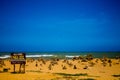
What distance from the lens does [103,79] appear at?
22.2 m

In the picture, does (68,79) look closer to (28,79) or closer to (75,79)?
(75,79)

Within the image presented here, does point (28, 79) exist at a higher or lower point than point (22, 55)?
lower

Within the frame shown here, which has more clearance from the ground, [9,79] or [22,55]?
[22,55]

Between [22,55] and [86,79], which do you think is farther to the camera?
[22,55]

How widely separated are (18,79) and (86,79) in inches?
220

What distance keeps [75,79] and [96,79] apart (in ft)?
6.32

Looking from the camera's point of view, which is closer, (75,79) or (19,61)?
(75,79)

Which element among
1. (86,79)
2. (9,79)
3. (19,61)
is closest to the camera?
(9,79)

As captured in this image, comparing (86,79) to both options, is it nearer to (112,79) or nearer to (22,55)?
(112,79)

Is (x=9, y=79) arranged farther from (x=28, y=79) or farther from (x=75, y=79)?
(x=75, y=79)

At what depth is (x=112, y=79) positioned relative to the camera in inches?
875

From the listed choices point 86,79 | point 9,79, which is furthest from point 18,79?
point 86,79

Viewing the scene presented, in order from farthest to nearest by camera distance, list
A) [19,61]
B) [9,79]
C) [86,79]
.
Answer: [19,61]
[86,79]
[9,79]

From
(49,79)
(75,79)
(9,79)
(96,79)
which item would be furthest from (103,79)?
(9,79)
